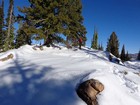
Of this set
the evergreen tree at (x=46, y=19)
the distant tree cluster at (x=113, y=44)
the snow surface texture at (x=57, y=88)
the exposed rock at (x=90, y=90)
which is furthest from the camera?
the distant tree cluster at (x=113, y=44)

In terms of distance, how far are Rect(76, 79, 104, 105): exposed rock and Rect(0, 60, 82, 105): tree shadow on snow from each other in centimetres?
25

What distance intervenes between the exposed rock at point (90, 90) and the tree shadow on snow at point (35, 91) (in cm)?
25

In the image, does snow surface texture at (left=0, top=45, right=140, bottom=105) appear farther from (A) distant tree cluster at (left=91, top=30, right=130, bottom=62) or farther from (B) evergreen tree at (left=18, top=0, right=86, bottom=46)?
(A) distant tree cluster at (left=91, top=30, right=130, bottom=62)

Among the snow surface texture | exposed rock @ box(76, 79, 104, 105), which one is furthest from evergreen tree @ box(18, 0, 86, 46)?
exposed rock @ box(76, 79, 104, 105)

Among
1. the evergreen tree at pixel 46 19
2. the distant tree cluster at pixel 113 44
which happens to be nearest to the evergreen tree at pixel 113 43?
the distant tree cluster at pixel 113 44

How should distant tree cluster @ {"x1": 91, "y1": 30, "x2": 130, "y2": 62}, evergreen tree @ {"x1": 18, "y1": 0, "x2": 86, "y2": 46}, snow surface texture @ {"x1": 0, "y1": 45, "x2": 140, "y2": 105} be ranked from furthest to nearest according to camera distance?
distant tree cluster @ {"x1": 91, "y1": 30, "x2": 130, "y2": 62} < evergreen tree @ {"x1": 18, "y1": 0, "x2": 86, "y2": 46} < snow surface texture @ {"x1": 0, "y1": 45, "x2": 140, "y2": 105}

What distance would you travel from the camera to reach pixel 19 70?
1085 cm

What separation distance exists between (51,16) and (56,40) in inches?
137

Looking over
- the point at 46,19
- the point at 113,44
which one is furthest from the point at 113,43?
the point at 46,19

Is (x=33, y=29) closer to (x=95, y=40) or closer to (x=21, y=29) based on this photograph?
(x=21, y=29)

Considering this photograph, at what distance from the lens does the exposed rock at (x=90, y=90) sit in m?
7.16

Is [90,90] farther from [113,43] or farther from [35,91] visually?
[113,43]

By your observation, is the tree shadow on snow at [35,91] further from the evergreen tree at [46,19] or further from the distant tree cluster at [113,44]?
the distant tree cluster at [113,44]

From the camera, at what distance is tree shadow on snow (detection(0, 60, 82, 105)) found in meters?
7.33
